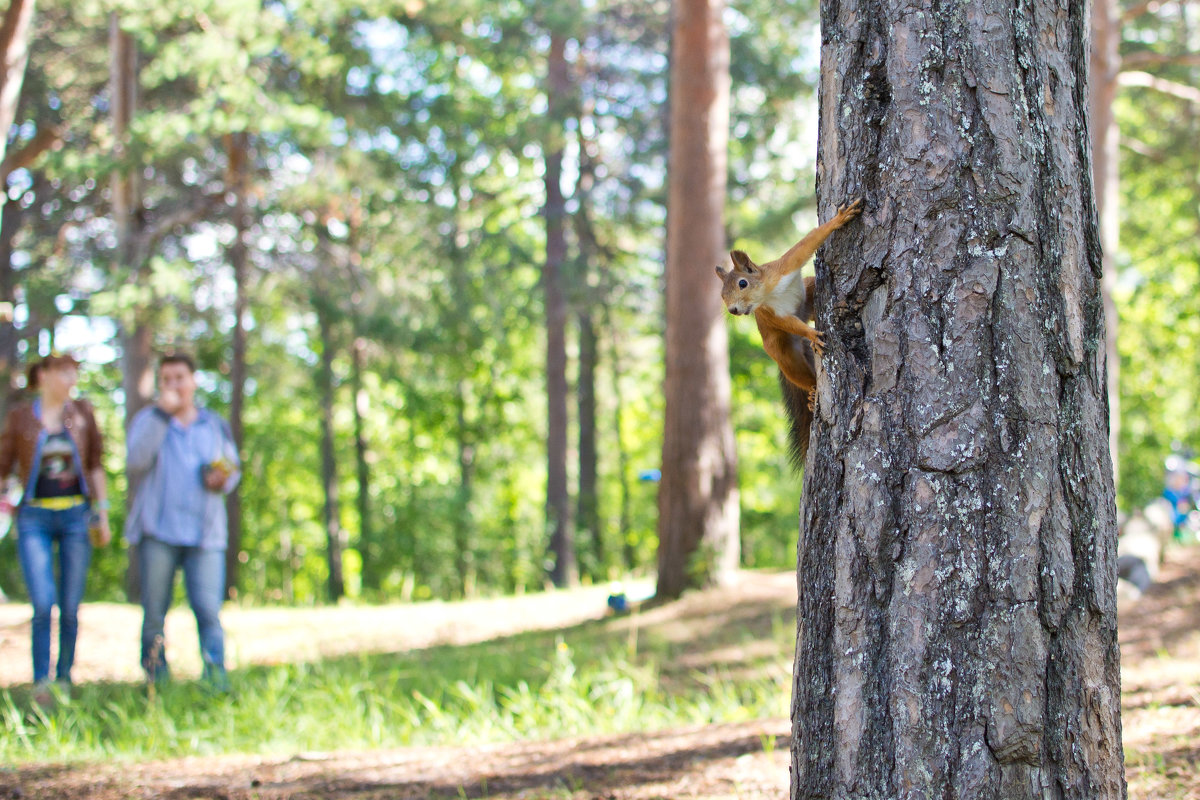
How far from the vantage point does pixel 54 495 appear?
5039mm

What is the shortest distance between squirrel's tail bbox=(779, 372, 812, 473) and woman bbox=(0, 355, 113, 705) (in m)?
4.26

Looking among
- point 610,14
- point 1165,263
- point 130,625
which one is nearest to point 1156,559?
point 130,625

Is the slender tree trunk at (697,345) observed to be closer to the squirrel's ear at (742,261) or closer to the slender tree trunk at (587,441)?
the squirrel's ear at (742,261)

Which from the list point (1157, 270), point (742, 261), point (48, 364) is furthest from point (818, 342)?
point (1157, 270)

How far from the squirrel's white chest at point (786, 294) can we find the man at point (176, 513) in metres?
3.60

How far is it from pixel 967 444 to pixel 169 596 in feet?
15.1

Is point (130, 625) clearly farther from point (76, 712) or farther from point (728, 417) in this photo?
point (728, 417)

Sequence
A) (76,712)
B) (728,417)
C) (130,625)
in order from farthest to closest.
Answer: (130,625) → (728,417) → (76,712)

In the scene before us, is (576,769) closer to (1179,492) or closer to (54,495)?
(54,495)

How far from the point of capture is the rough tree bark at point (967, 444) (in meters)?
1.78

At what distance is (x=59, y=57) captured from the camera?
46.0 ft

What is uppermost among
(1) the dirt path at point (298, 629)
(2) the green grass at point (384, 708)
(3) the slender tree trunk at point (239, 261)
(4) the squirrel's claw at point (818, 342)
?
(3) the slender tree trunk at point (239, 261)

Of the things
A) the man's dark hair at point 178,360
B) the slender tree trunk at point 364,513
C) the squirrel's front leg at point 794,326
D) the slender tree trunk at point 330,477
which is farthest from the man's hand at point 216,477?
→ the slender tree trunk at point 364,513

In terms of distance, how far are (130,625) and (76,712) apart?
4620mm
